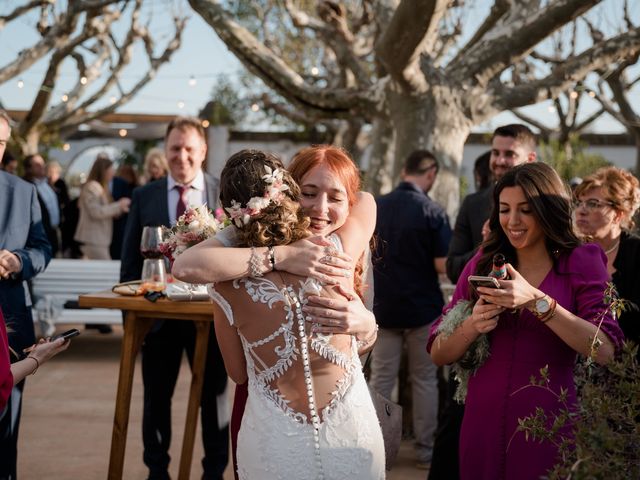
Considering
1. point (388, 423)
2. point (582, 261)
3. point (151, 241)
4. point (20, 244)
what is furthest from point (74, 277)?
point (582, 261)

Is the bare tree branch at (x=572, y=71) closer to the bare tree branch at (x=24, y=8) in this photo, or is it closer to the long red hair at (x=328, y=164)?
the long red hair at (x=328, y=164)

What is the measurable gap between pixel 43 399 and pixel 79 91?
12.8 metres

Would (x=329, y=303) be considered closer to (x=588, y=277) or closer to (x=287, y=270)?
(x=287, y=270)

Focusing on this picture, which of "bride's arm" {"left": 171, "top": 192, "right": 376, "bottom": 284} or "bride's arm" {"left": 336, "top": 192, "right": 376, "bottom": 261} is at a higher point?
"bride's arm" {"left": 336, "top": 192, "right": 376, "bottom": 261}

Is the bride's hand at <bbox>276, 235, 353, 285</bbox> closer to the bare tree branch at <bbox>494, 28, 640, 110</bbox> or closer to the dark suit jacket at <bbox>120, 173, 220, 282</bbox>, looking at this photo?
the dark suit jacket at <bbox>120, 173, 220, 282</bbox>

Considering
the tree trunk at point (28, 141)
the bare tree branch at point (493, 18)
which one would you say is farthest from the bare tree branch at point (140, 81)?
the bare tree branch at point (493, 18)

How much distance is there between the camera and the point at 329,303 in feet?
7.92

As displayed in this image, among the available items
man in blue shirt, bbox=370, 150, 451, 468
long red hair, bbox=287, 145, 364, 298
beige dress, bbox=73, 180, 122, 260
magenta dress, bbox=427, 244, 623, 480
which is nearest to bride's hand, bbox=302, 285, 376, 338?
long red hair, bbox=287, 145, 364, 298

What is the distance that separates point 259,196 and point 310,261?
242mm

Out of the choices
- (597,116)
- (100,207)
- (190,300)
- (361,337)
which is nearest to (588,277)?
(361,337)

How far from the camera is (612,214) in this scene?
3.93m

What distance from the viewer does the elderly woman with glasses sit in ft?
12.7

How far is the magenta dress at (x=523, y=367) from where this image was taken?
2875mm

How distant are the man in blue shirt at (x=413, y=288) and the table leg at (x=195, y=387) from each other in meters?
1.56
